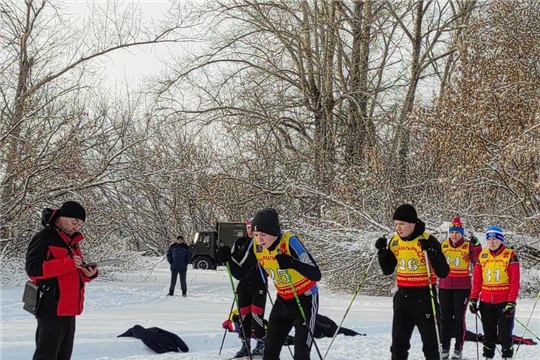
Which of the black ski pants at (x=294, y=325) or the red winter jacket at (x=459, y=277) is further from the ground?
the red winter jacket at (x=459, y=277)

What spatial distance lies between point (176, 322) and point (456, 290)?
5212mm

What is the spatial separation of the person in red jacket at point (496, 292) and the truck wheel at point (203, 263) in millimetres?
21933

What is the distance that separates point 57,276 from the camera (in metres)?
5.39

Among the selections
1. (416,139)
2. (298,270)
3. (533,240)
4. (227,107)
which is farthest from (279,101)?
(298,270)

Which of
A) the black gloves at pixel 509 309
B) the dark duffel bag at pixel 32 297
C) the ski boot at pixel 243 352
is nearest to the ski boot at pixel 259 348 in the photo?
the ski boot at pixel 243 352

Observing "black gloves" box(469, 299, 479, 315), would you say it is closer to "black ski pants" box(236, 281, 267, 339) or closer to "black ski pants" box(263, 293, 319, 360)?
"black ski pants" box(236, 281, 267, 339)

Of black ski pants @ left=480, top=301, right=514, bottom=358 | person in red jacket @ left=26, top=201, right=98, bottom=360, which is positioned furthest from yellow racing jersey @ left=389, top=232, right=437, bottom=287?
person in red jacket @ left=26, top=201, right=98, bottom=360

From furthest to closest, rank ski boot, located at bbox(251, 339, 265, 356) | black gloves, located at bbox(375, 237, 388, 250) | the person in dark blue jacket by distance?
the person in dark blue jacket
ski boot, located at bbox(251, 339, 265, 356)
black gloves, located at bbox(375, 237, 388, 250)

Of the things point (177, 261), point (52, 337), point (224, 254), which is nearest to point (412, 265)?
point (224, 254)

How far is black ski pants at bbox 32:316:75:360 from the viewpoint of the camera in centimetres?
530

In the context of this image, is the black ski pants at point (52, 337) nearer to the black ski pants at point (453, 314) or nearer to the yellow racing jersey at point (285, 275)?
the yellow racing jersey at point (285, 275)

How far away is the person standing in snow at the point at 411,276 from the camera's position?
20.3ft

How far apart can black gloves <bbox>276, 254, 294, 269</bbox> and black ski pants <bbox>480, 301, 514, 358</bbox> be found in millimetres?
3728

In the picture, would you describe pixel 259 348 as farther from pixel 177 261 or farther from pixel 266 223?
pixel 177 261
